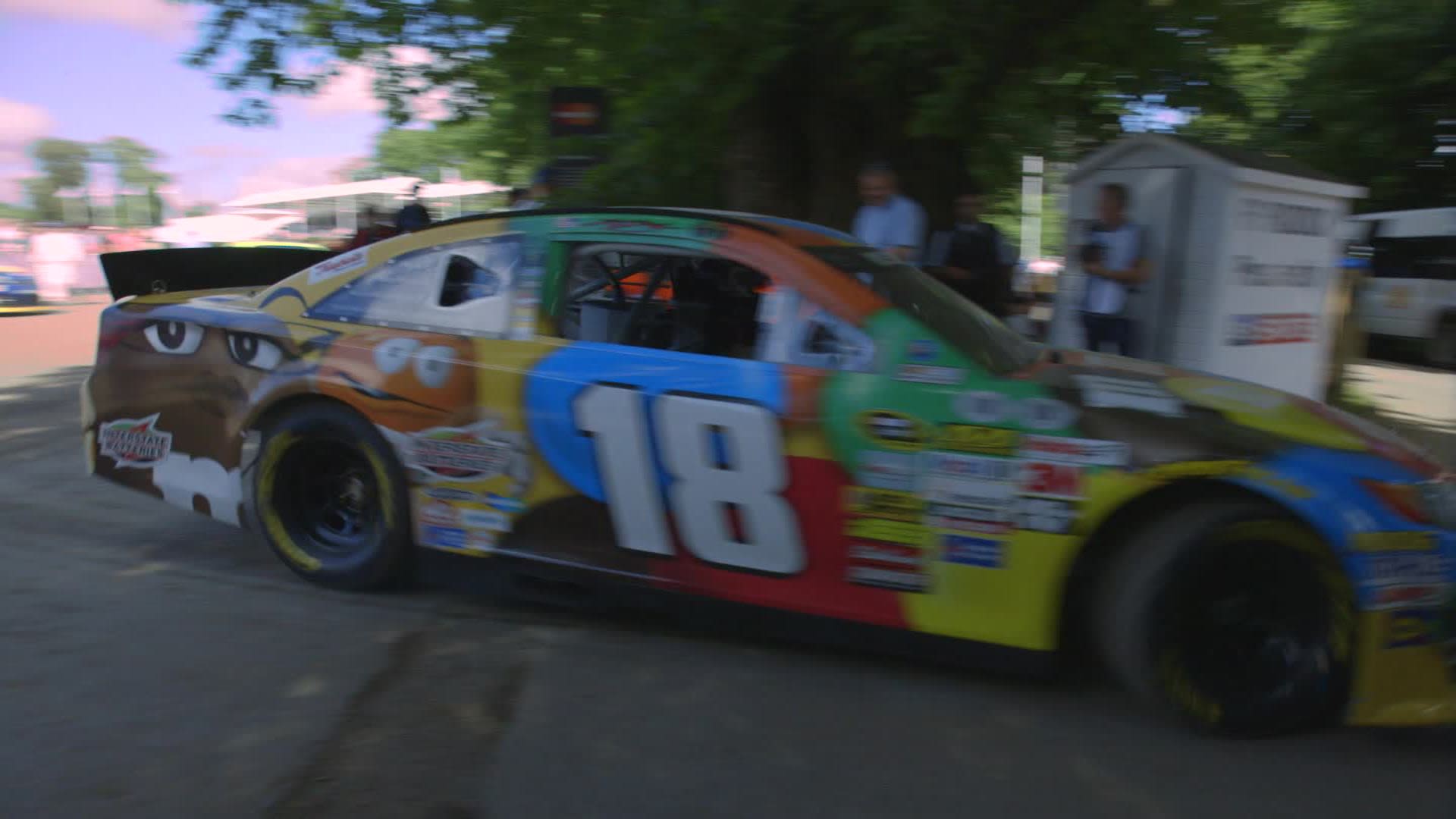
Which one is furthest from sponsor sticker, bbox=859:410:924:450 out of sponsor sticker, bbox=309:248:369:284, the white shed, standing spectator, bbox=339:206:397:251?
standing spectator, bbox=339:206:397:251

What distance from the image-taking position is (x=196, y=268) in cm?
600

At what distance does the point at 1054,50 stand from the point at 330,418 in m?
5.62

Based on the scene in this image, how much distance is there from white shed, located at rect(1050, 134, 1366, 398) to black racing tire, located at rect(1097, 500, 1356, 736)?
3.79 m

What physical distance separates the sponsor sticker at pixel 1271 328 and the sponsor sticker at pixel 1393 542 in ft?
13.8

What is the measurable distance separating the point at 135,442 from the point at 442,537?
1607mm

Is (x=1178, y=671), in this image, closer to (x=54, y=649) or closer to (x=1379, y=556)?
(x=1379, y=556)

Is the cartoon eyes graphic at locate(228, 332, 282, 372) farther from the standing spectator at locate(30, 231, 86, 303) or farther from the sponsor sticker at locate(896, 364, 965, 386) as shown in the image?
the standing spectator at locate(30, 231, 86, 303)

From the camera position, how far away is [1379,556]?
117 inches

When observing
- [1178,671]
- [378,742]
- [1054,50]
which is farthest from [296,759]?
[1054,50]

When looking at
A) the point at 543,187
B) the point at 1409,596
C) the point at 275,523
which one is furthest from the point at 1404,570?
the point at 543,187

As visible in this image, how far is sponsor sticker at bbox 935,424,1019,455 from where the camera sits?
325cm

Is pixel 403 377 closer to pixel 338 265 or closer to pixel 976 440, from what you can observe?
pixel 338 265

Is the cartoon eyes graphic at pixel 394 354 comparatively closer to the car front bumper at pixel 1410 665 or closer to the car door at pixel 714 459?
the car door at pixel 714 459

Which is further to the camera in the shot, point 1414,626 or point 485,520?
point 485,520
